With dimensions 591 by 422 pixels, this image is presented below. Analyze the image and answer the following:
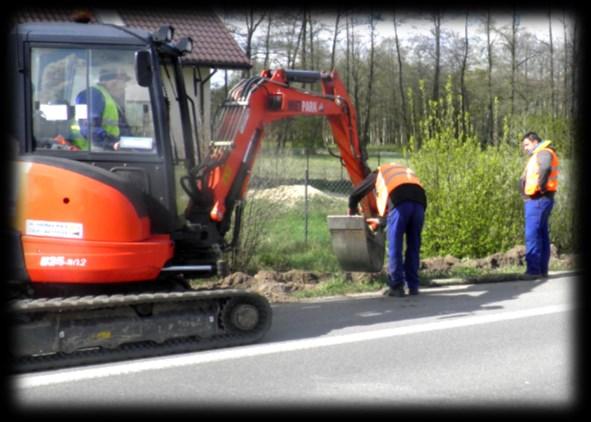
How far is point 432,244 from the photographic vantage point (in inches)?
534

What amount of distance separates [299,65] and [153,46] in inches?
679

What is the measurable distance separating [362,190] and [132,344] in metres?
3.68

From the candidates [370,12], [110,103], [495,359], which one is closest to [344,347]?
[495,359]

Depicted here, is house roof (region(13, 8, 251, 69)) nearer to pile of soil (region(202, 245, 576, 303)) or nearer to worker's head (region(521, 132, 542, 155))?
pile of soil (region(202, 245, 576, 303))

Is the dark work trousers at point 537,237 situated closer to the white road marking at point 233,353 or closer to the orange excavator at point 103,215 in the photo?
the white road marking at point 233,353

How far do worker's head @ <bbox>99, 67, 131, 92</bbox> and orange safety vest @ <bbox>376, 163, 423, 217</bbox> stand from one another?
3809mm

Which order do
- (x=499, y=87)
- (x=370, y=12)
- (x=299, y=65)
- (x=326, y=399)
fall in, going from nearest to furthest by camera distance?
(x=326, y=399)
(x=370, y=12)
(x=299, y=65)
(x=499, y=87)

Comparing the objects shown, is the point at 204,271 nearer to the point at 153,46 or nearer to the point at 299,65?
the point at 153,46

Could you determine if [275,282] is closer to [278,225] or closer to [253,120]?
[278,225]

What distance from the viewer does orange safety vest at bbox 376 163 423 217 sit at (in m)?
10.3

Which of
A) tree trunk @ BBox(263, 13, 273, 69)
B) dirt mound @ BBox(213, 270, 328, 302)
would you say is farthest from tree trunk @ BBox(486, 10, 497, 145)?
tree trunk @ BBox(263, 13, 273, 69)

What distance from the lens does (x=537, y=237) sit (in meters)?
12.0

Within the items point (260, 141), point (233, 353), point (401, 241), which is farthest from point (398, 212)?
point (233, 353)

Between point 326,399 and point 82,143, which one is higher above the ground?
point 82,143
